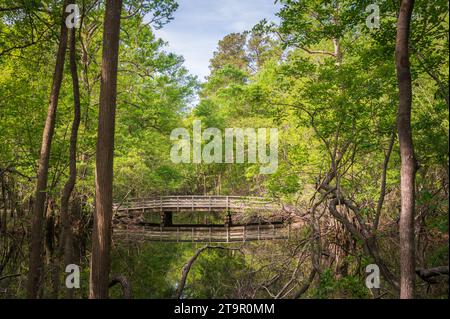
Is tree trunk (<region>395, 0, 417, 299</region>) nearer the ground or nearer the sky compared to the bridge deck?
nearer the sky

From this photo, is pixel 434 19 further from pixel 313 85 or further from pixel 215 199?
pixel 215 199

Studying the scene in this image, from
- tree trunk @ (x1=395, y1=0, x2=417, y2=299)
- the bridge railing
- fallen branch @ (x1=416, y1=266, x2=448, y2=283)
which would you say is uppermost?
tree trunk @ (x1=395, y1=0, x2=417, y2=299)

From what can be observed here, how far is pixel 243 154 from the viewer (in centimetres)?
2388

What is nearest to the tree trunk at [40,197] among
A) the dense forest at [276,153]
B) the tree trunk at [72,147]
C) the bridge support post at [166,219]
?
the dense forest at [276,153]

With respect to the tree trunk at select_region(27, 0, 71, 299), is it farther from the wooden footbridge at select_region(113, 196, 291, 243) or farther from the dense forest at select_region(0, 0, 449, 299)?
the wooden footbridge at select_region(113, 196, 291, 243)

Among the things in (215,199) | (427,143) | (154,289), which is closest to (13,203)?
(154,289)

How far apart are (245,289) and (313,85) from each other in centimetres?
430

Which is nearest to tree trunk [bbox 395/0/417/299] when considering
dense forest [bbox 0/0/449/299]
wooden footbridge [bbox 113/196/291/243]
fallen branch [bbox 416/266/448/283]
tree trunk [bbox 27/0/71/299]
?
dense forest [bbox 0/0/449/299]

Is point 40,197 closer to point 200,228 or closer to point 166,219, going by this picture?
point 200,228

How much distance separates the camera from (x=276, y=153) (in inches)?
675

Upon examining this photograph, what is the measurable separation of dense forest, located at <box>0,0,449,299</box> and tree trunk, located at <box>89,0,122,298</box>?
0.02m

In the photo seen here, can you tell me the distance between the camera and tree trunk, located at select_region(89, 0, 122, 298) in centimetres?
545
